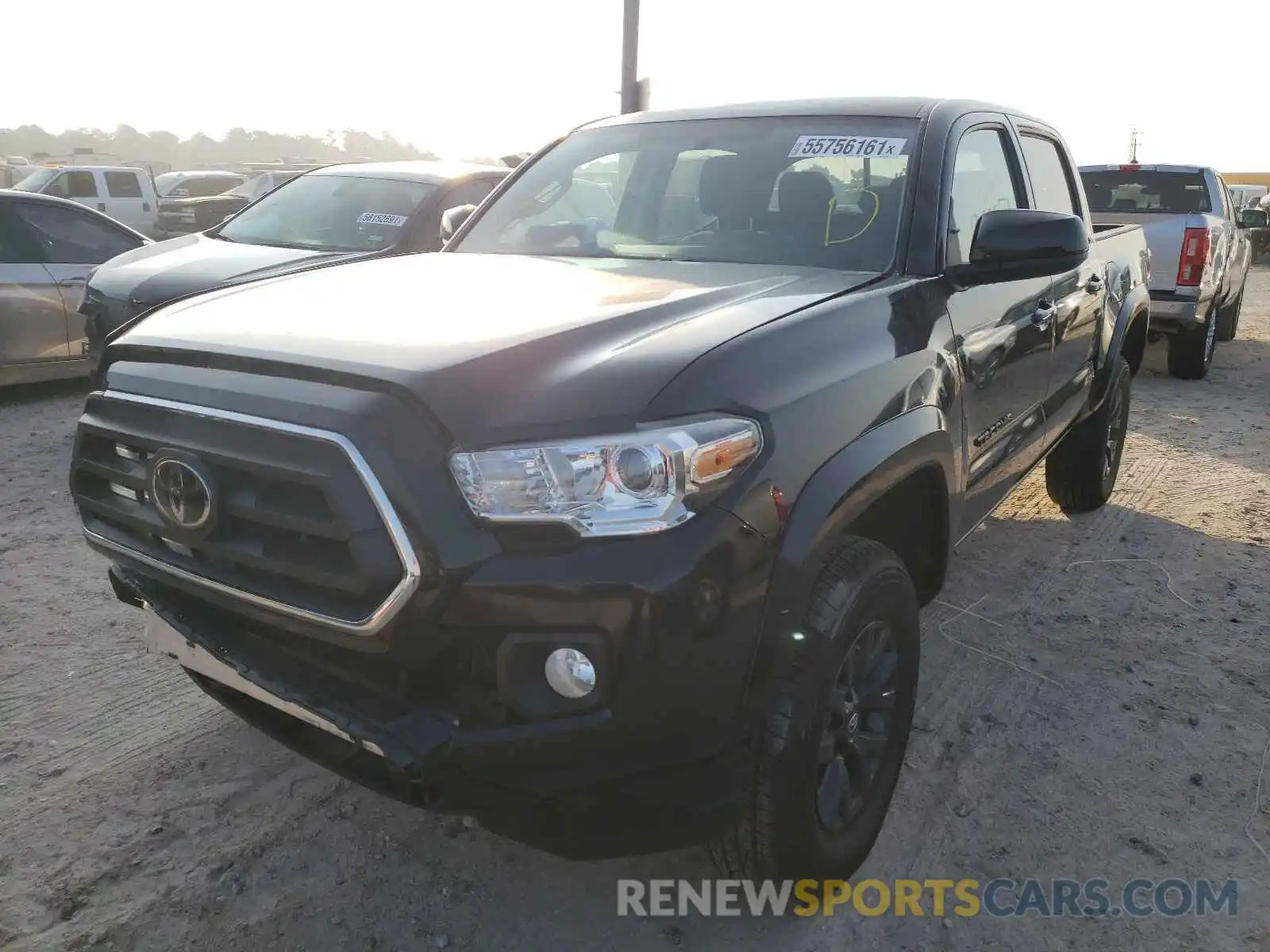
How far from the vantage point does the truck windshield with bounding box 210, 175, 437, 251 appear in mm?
6352

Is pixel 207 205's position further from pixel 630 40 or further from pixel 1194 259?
pixel 1194 259

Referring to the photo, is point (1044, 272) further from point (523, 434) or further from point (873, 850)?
point (523, 434)

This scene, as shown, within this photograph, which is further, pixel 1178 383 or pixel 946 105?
pixel 1178 383

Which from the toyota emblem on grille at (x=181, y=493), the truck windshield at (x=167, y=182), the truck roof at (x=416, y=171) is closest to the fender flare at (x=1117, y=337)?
the toyota emblem on grille at (x=181, y=493)

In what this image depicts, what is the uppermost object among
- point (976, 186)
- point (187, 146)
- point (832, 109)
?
point (832, 109)

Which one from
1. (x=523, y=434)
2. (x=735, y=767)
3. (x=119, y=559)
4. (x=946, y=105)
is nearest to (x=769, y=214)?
(x=946, y=105)

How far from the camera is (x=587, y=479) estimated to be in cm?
185

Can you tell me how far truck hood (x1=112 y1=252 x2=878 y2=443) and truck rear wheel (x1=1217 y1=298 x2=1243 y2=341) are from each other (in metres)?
10.5

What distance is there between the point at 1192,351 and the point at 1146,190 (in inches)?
65.7

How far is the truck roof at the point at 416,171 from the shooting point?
21.9 ft

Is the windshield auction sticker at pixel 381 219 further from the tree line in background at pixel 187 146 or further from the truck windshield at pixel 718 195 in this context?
the tree line in background at pixel 187 146

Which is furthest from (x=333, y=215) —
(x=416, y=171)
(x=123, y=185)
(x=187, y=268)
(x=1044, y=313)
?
(x=123, y=185)

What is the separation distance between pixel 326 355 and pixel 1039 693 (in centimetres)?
262

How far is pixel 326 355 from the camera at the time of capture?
2037 millimetres
